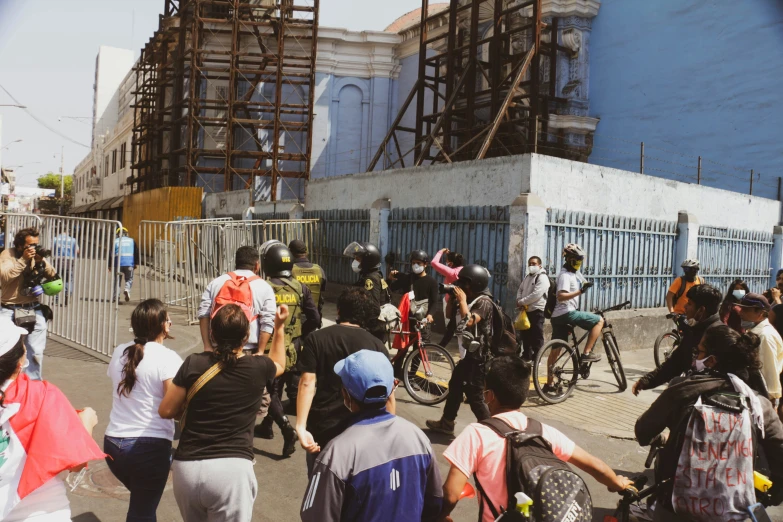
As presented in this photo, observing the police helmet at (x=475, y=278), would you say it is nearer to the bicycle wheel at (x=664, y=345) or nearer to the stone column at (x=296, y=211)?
the bicycle wheel at (x=664, y=345)

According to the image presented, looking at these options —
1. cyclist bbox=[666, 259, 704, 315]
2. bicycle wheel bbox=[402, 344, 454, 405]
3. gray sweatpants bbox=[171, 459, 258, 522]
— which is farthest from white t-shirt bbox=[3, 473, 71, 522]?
cyclist bbox=[666, 259, 704, 315]

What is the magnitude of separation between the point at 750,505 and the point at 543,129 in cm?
1795

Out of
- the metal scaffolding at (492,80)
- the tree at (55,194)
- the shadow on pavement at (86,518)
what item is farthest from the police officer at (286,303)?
the tree at (55,194)

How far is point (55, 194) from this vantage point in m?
86.6

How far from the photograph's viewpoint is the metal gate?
870cm

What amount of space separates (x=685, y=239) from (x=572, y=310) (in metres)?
6.14

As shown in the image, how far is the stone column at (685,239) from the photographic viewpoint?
13.0 m

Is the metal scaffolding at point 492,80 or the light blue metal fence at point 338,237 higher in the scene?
the metal scaffolding at point 492,80

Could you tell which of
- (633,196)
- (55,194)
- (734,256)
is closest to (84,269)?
(633,196)

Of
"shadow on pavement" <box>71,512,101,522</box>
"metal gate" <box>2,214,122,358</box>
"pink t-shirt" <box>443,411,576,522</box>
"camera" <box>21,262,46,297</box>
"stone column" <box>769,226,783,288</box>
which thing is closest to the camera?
"pink t-shirt" <box>443,411,576,522</box>

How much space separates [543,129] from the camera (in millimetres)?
19875

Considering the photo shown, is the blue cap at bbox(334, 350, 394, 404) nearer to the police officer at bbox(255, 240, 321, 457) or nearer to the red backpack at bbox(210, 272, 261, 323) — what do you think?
the red backpack at bbox(210, 272, 261, 323)

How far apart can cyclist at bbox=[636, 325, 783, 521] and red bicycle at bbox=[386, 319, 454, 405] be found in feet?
13.9

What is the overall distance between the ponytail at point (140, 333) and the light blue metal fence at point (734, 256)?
12590mm
